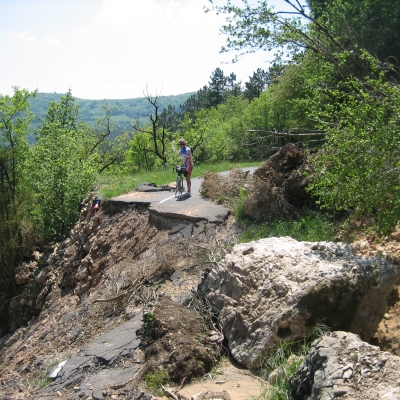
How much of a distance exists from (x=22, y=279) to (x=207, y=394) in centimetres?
1703

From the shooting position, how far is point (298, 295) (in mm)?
5926

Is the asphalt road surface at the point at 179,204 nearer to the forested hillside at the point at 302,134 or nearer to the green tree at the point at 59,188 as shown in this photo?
the forested hillside at the point at 302,134

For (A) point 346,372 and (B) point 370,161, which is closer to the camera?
(A) point 346,372

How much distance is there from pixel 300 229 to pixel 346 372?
6.38 metres

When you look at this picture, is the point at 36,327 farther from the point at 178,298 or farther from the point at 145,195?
the point at 178,298

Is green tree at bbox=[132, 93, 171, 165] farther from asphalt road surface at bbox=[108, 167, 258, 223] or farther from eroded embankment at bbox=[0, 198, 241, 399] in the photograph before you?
asphalt road surface at bbox=[108, 167, 258, 223]

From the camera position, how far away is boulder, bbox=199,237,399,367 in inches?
233

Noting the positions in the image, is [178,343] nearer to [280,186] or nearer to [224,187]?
[280,186]

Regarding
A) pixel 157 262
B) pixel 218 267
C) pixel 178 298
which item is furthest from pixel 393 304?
pixel 157 262

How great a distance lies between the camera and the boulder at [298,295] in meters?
5.93

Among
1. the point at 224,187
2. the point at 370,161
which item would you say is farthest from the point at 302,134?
the point at 370,161

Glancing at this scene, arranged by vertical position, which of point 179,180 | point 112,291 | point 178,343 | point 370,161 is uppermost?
point 370,161

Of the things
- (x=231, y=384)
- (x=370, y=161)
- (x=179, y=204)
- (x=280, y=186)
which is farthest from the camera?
(x=179, y=204)

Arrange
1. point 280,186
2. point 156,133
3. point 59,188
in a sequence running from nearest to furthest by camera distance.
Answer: point 280,186, point 59,188, point 156,133
